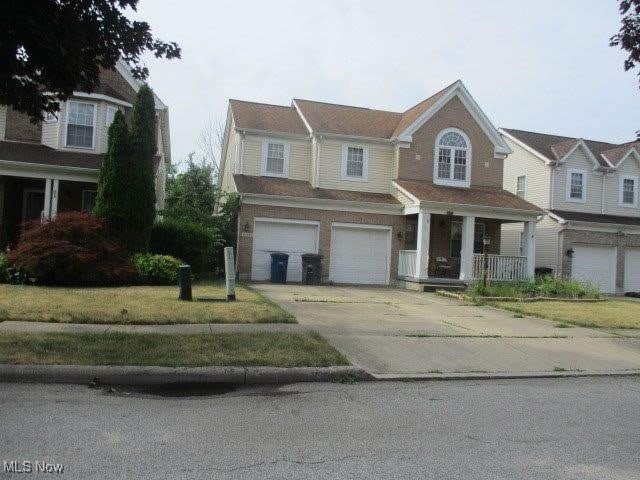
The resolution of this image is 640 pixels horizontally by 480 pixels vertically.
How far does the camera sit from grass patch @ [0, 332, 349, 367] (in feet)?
22.8

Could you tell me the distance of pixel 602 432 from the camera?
5426 millimetres

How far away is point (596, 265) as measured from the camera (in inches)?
989

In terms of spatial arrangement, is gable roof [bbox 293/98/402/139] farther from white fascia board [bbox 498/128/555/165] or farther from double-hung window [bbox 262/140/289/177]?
white fascia board [bbox 498/128/555/165]

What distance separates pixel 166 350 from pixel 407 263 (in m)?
14.8

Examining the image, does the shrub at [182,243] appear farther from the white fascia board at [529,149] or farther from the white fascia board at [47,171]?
the white fascia board at [529,149]

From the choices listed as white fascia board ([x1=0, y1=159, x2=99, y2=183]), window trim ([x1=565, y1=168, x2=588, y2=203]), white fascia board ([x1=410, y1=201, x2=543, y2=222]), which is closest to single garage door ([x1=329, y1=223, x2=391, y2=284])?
white fascia board ([x1=410, y1=201, x2=543, y2=222])

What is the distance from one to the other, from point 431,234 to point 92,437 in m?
19.1

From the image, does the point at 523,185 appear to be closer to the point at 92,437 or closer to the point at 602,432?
the point at 602,432

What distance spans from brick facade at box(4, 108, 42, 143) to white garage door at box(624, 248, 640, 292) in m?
24.5

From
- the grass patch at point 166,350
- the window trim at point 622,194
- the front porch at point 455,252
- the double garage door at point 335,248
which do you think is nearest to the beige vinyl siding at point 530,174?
the window trim at point 622,194

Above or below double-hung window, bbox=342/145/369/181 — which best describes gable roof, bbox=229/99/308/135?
above

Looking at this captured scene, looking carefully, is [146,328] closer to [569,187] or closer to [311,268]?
[311,268]

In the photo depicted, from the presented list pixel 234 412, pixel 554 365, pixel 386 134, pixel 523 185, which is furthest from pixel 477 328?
pixel 523 185
